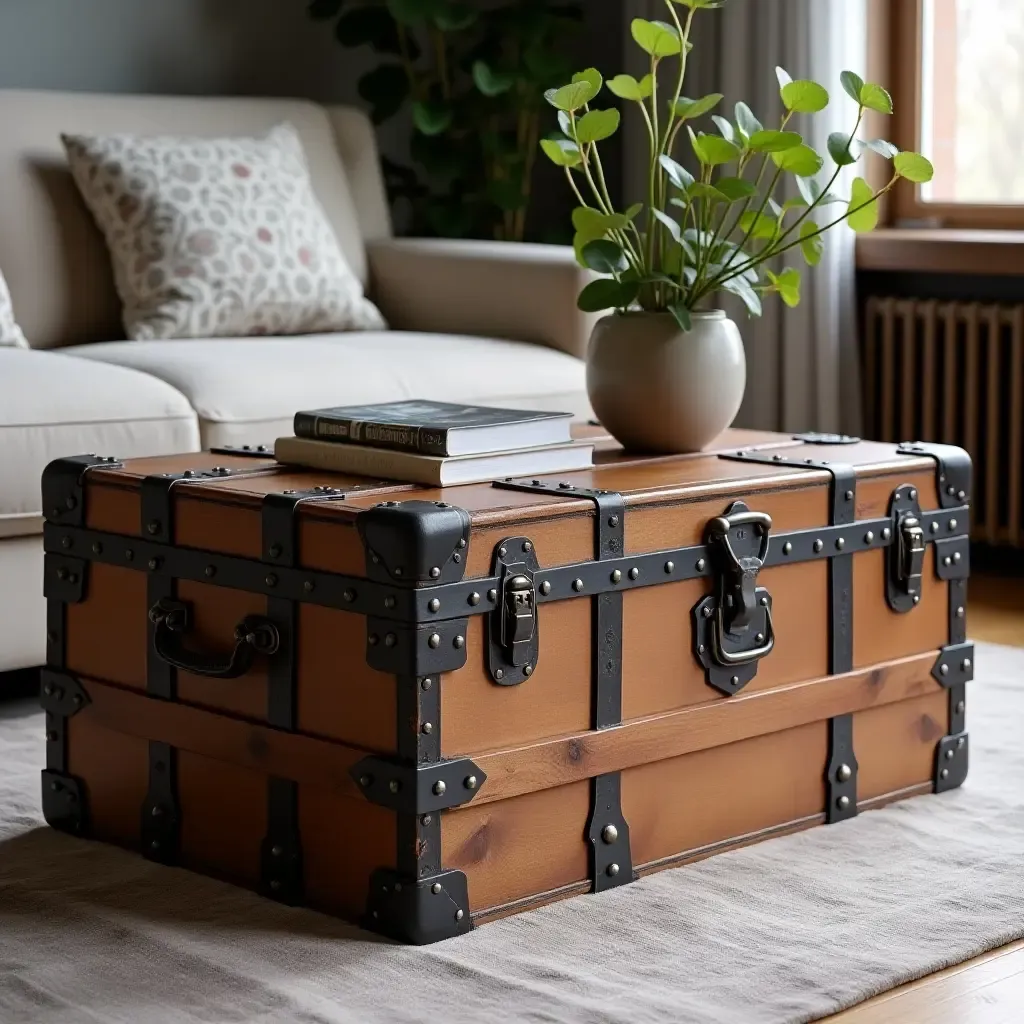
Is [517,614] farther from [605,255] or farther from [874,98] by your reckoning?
[874,98]

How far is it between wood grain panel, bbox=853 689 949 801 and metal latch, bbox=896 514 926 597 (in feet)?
0.51

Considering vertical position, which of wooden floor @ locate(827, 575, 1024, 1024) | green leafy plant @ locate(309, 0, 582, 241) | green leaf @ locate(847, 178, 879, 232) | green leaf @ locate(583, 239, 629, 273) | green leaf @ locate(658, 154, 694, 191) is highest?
green leafy plant @ locate(309, 0, 582, 241)

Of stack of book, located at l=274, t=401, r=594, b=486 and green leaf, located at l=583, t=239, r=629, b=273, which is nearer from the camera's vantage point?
stack of book, located at l=274, t=401, r=594, b=486

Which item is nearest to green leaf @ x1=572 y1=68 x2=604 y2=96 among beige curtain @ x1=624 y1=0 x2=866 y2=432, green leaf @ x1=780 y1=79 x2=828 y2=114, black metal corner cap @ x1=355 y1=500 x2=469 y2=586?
green leaf @ x1=780 y1=79 x2=828 y2=114

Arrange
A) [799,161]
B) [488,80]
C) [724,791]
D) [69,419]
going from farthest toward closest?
1. [488,80]
2. [69,419]
3. [799,161]
4. [724,791]

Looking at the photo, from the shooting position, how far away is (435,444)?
1.74 m

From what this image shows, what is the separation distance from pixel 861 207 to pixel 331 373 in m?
1.02

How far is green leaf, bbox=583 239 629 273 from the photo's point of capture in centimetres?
198

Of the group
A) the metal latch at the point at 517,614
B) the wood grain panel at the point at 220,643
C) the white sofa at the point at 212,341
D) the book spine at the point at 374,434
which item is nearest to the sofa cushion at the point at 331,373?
the white sofa at the point at 212,341

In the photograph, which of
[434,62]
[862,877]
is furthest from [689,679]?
[434,62]

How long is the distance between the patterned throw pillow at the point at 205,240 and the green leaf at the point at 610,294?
1.27 meters

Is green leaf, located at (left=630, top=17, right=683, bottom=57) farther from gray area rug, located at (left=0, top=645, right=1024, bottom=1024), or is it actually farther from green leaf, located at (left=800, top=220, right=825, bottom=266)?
gray area rug, located at (left=0, top=645, right=1024, bottom=1024)

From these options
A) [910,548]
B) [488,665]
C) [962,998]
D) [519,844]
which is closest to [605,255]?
[910,548]

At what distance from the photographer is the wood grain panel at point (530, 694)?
1589 millimetres
